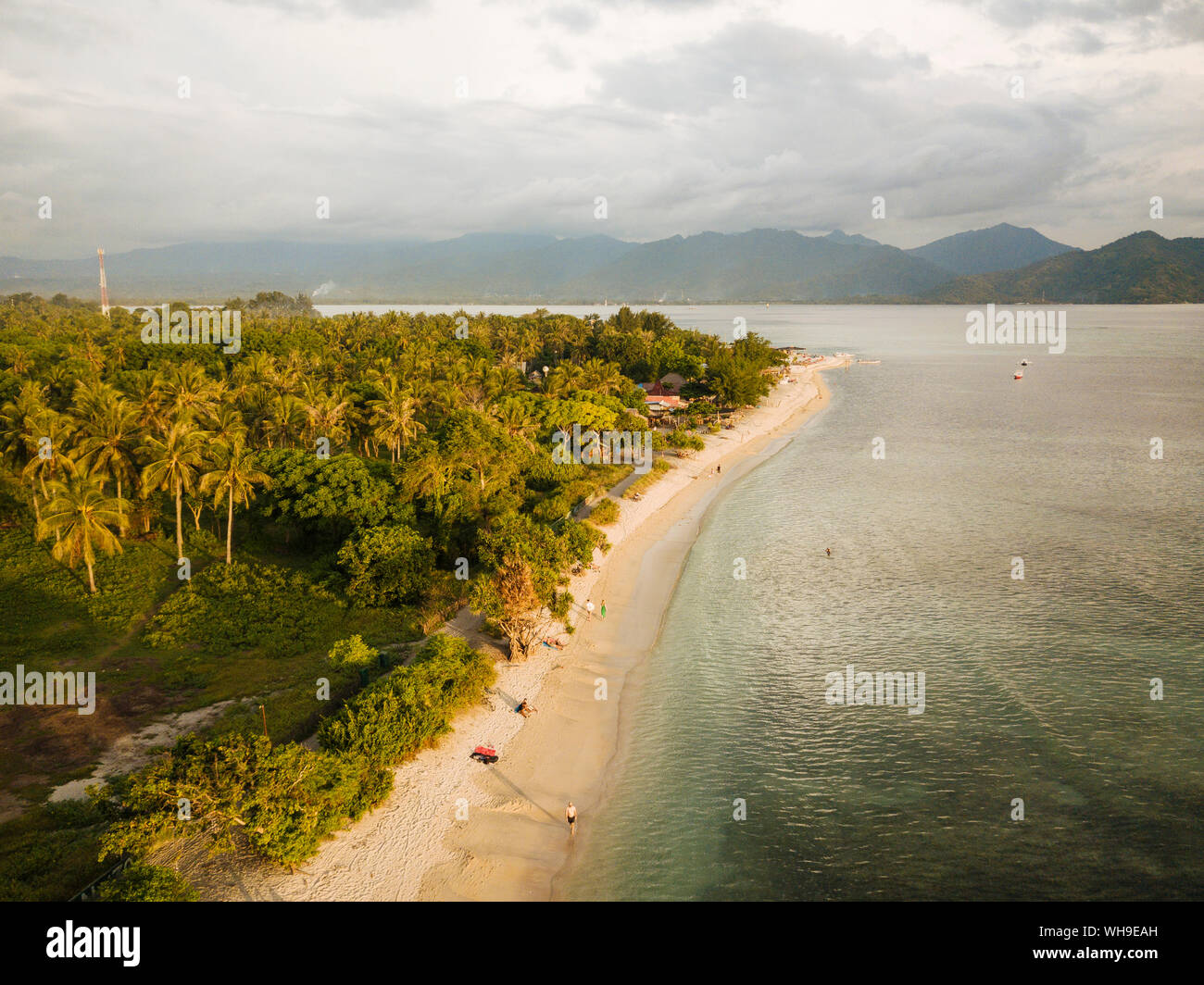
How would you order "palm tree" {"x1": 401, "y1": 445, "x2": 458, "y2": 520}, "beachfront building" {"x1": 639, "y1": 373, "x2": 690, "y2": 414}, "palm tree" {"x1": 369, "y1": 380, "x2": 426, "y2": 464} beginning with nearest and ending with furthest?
"palm tree" {"x1": 401, "y1": 445, "x2": 458, "y2": 520} < "palm tree" {"x1": 369, "y1": 380, "x2": 426, "y2": 464} < "beachfront building" {"x1": 639, "y1": 373, "x2": 690, "y2": 414}

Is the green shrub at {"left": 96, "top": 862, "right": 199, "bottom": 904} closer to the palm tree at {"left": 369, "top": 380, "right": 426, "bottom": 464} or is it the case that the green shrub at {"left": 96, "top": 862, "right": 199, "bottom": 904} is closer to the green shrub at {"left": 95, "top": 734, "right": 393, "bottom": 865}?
the green shrub at {"left": 95, "top": 734, "right": 393, "bottom": 865}

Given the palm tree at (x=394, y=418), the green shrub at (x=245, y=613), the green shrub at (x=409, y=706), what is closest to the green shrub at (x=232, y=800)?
the green shrub at (x=409, y=706)

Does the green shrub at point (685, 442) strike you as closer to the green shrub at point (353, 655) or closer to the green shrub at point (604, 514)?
the green shrub at point (604, 514)

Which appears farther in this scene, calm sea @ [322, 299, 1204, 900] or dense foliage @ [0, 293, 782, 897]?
calm sea @ [322, 299, 1204, 900]

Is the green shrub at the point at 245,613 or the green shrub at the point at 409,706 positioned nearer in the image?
the green shrub at the point at 409,706

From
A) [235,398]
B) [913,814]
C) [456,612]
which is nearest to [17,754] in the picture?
[456,612]

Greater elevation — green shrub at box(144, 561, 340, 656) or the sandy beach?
green shrub at box(144, 561, 340, 656)

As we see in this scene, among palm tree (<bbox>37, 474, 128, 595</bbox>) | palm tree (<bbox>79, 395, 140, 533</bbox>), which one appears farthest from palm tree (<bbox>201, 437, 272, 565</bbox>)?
palm tree (<bbox>79, 395, 140, 533</bbox>)
